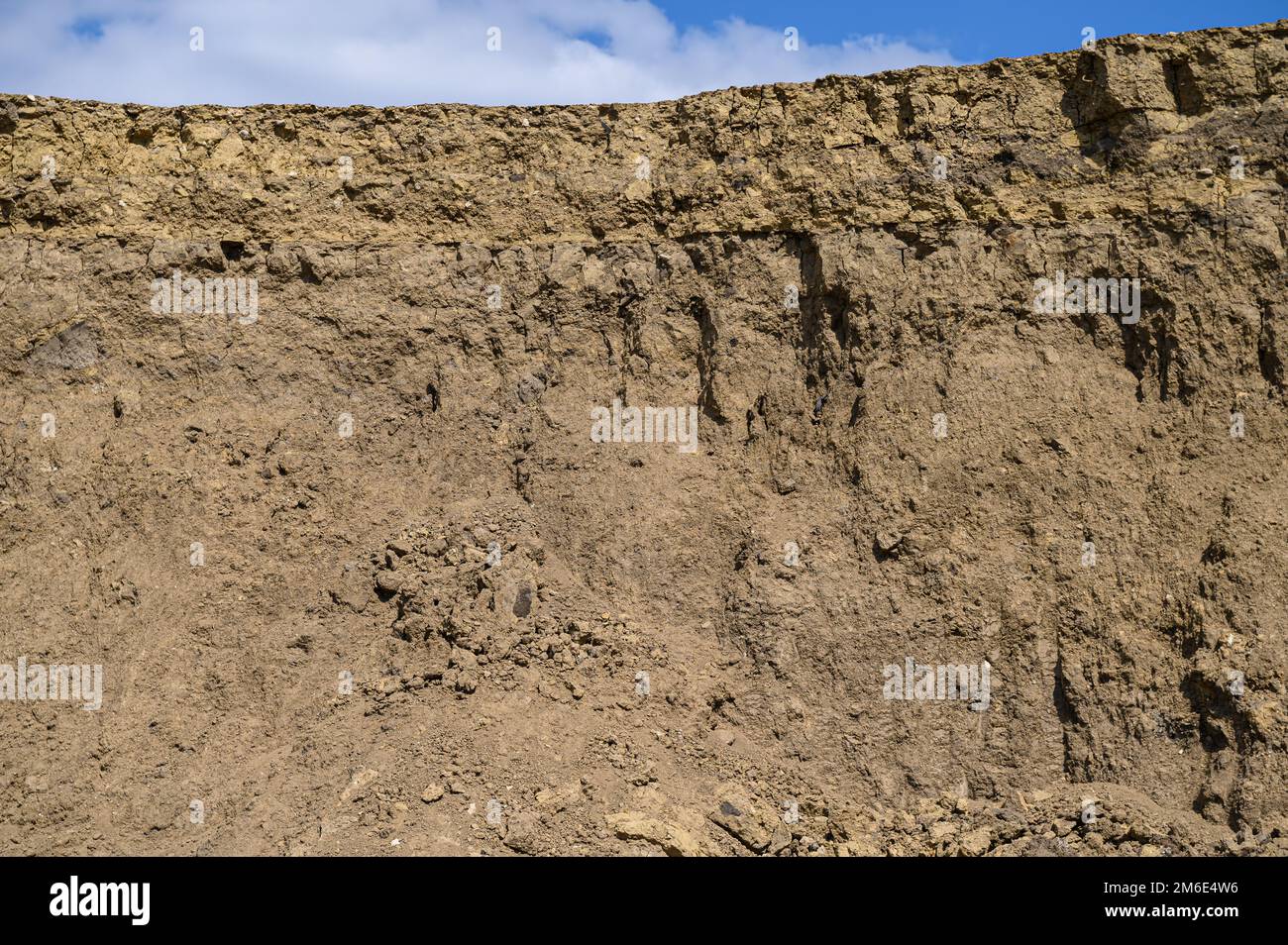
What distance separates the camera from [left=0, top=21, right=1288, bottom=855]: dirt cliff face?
278 inches

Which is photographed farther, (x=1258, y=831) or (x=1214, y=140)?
(x=1214, y=140)

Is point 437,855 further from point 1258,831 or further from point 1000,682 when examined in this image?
point 1258,831

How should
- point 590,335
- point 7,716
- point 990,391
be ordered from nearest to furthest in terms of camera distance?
1. point 7,716
2. point 990,391
3. point 590,335

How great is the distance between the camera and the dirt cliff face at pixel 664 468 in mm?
7062

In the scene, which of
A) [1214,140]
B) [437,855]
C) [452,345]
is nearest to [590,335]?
[452,345]

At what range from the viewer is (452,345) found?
28.7 ft

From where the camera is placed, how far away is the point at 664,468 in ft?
27.5

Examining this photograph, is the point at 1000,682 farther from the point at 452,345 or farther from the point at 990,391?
the point at 452,345

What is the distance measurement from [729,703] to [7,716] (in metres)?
4.56

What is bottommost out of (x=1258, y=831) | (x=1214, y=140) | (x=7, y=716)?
(x=1258, y=831)

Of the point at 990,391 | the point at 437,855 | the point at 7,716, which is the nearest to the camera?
the point at 437,855

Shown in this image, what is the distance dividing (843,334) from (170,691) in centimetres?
511

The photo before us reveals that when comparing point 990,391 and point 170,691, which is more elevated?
point 990,391

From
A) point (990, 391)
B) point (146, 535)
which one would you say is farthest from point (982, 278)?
point (146, 535)
